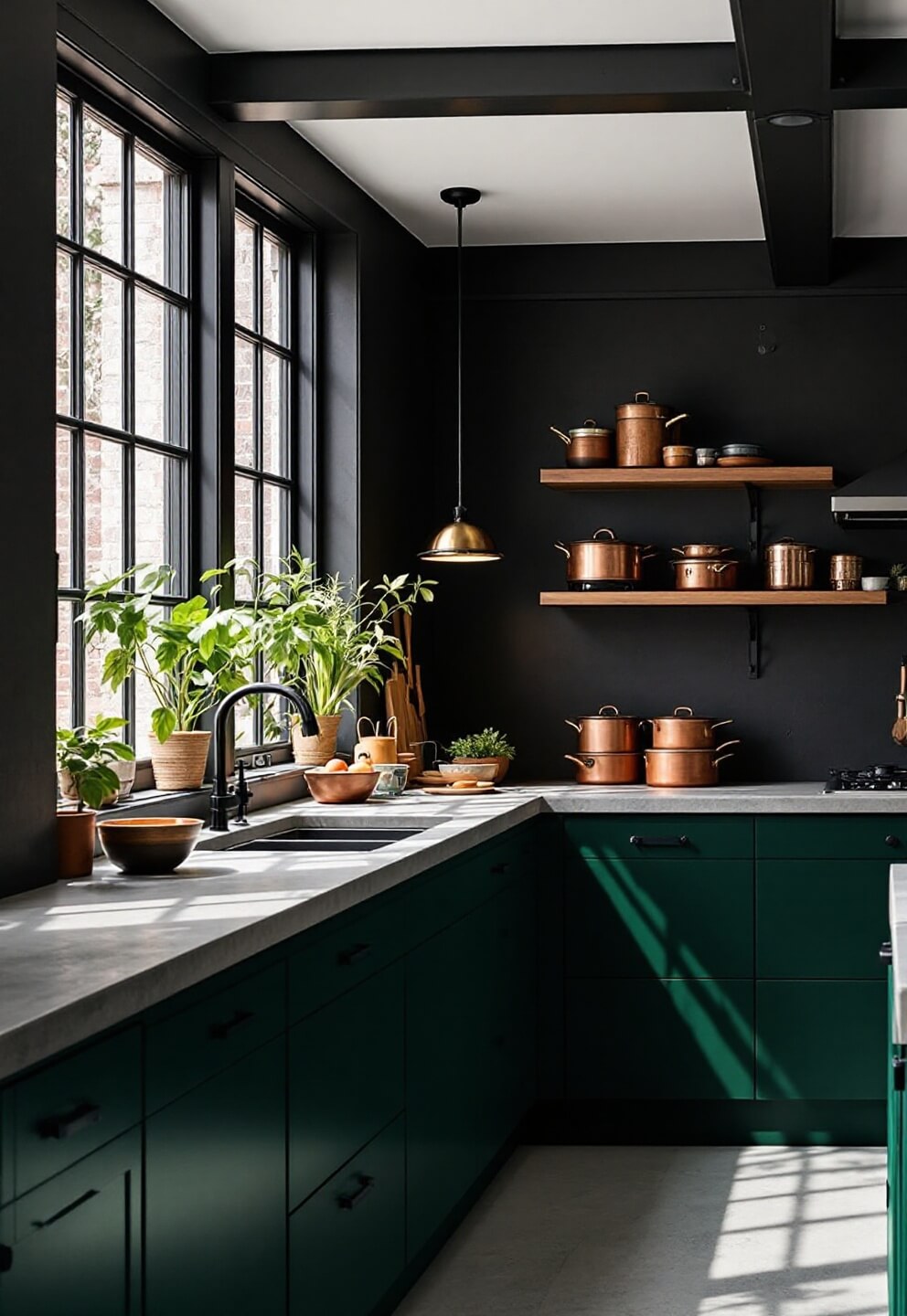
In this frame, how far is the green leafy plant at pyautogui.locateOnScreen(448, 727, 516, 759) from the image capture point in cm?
538

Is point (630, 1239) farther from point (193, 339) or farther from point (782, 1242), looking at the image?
point (193, 339)

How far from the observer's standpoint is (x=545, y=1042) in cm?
498

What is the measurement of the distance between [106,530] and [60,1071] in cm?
199

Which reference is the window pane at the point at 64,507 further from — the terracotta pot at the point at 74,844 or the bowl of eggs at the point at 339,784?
the bowl of eggs at the point at 339,784

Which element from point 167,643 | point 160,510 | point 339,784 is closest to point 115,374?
point 160,510

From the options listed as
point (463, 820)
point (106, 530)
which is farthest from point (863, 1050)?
point (106, 530)

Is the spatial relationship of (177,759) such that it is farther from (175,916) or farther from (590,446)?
(590,446)

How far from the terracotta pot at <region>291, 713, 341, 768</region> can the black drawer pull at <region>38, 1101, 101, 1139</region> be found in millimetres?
2833

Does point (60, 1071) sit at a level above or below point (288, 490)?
below

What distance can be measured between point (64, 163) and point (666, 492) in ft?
9.07

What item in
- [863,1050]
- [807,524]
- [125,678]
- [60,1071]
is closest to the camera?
[60,1071]

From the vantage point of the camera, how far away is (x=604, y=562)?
5.52m

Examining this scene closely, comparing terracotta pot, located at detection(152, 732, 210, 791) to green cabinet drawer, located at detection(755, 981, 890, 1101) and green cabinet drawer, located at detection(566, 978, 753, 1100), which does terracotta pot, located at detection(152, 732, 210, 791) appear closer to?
green cabinet drawer, located at detection(566, 978, 753, 1100)

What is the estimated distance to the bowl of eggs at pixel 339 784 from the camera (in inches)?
177
